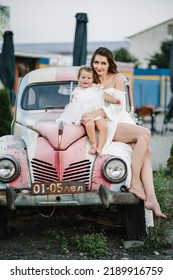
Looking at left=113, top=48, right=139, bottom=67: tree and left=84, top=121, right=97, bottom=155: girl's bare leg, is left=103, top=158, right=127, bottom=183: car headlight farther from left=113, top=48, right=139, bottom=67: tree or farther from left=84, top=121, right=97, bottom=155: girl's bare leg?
left=113, top=48, right=139, bottom=67: tree

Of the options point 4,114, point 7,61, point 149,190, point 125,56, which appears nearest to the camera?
point 149,190

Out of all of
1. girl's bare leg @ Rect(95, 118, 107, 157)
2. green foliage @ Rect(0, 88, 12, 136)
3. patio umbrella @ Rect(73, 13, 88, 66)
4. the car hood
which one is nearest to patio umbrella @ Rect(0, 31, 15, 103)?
patio umbrella @ Rect(73, 13, 88, 66)

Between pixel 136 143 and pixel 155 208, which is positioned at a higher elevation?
pixel 136 143

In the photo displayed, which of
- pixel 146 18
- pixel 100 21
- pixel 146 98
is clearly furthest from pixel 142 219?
pixel 146 98

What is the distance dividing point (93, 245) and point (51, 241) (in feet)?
2.00

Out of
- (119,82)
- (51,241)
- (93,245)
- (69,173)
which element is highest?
(119,82)

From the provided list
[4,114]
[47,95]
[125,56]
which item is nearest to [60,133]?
[47,95]

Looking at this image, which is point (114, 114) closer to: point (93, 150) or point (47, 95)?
point (93, 150)

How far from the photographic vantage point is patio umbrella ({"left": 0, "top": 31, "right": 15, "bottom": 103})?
13020 mm

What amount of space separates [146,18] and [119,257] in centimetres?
297

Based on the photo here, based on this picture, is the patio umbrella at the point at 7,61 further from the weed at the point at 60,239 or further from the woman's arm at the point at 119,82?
the weed at the point at 60,239

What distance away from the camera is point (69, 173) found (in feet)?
17.2

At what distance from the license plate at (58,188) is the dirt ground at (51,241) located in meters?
0.54
